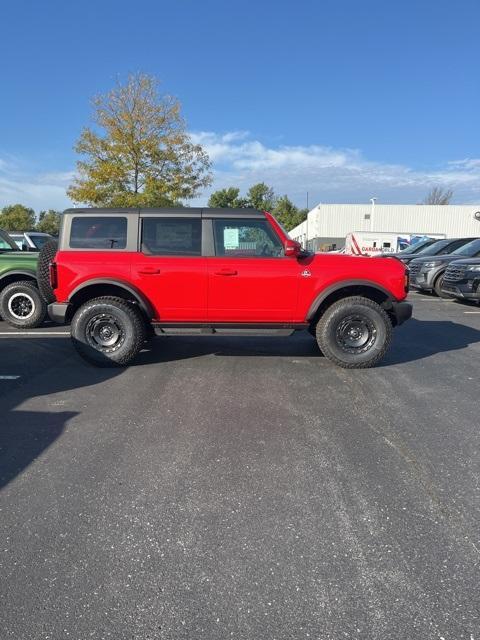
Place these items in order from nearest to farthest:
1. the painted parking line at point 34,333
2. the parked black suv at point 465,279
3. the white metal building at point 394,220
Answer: the painted parking line at point 34,333
the parked black suv at point 465,279
the white metal building at point 394,220

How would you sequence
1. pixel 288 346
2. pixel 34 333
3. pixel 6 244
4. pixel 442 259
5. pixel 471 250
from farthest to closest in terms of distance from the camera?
pixel 442 259
pixel 471 250
pixel 6 244
pixel 34 333
pixel 288 346

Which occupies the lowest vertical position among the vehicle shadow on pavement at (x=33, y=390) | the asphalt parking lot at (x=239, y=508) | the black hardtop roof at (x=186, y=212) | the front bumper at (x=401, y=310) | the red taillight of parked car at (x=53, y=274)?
the asphalt parking lot at (x=239, y=508)

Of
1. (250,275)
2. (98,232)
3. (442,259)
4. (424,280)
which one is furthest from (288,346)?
(442,259)

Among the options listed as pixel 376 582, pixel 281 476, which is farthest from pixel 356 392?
pixel 376 582

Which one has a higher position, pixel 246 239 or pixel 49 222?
pixel 49 222

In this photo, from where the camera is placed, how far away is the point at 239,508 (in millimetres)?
2684

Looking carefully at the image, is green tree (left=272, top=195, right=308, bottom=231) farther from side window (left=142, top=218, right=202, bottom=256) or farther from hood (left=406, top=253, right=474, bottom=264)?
side window (left=142, top=218, right=202, bottom=256)

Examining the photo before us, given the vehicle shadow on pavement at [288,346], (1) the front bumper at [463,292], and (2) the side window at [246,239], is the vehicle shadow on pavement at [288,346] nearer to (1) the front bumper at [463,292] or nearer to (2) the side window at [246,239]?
(2) the side window at [246,239]

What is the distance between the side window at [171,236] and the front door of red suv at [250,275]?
0.25 meters

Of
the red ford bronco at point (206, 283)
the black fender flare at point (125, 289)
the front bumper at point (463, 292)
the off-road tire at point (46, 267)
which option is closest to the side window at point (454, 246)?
the front bumper at point (463, 292)

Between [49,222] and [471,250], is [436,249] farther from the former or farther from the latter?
[49,222]

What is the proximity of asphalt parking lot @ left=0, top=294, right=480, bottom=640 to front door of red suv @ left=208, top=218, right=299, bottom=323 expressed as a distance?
2.88 ft

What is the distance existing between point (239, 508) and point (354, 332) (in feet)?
11.2

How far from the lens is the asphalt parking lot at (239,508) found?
1.93 metres
